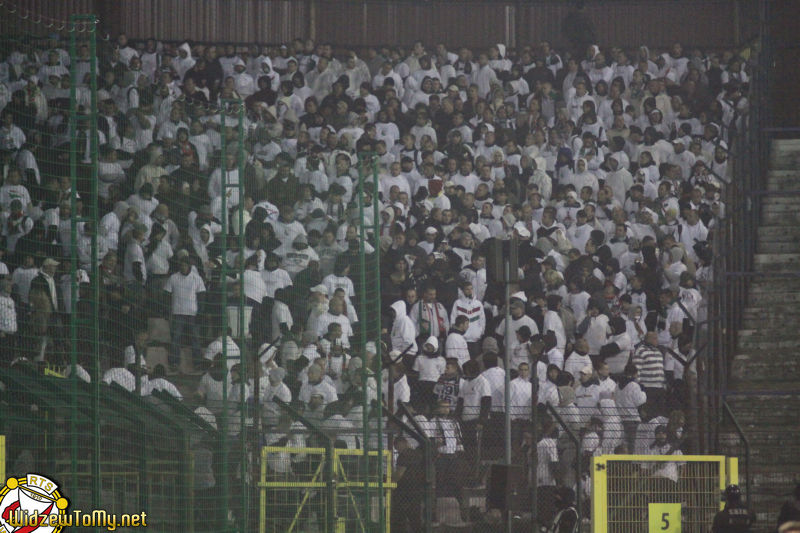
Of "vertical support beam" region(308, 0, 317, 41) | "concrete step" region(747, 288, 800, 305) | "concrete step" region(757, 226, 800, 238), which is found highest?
"vertical support beam" region(308, 0, 317, 41)

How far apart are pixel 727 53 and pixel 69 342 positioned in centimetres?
2209

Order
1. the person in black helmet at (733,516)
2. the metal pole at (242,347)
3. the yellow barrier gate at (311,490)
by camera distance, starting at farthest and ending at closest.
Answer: the person in black helmet at (733,516)
the yellow barrier gate at (311,490)
the metal pole at (242,347)

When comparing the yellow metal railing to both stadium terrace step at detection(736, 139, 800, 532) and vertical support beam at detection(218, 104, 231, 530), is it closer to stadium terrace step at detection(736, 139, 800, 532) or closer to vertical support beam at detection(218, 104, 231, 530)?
vertical support beam at detection(218, 104, 231, 530)

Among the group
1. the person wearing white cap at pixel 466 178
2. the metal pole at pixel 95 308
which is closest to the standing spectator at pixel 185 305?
the metal pole at pixel 95 308

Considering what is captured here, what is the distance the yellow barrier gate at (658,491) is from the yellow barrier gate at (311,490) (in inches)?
119

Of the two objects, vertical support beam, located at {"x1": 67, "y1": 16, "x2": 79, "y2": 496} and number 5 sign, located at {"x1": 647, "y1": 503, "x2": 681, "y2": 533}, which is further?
number 5 sign, located at {"x1": 647, "y1": 503, "x2": 681, "y2": 533}

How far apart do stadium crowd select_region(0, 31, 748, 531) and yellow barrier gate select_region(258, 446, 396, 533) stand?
0.25m

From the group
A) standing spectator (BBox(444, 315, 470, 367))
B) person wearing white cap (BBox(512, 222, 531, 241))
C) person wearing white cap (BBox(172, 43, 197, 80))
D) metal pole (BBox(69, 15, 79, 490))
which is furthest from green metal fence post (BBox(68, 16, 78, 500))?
person wearing white cap (BBox(172, 43, 197, 80))

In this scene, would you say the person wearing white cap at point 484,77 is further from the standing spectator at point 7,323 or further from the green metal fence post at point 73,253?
the standing spectator at point 7,323

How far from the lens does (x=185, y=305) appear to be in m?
10.1

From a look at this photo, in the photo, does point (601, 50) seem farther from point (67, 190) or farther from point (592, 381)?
point (67, 190)

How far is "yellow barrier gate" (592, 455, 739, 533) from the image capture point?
13.9m

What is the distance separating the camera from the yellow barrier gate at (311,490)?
11070 mm

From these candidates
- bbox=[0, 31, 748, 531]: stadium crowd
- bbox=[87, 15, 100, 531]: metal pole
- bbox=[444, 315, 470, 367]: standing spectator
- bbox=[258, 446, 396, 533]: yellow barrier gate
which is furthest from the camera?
bbox=[444, 315, 470, 367]: standing spectator
